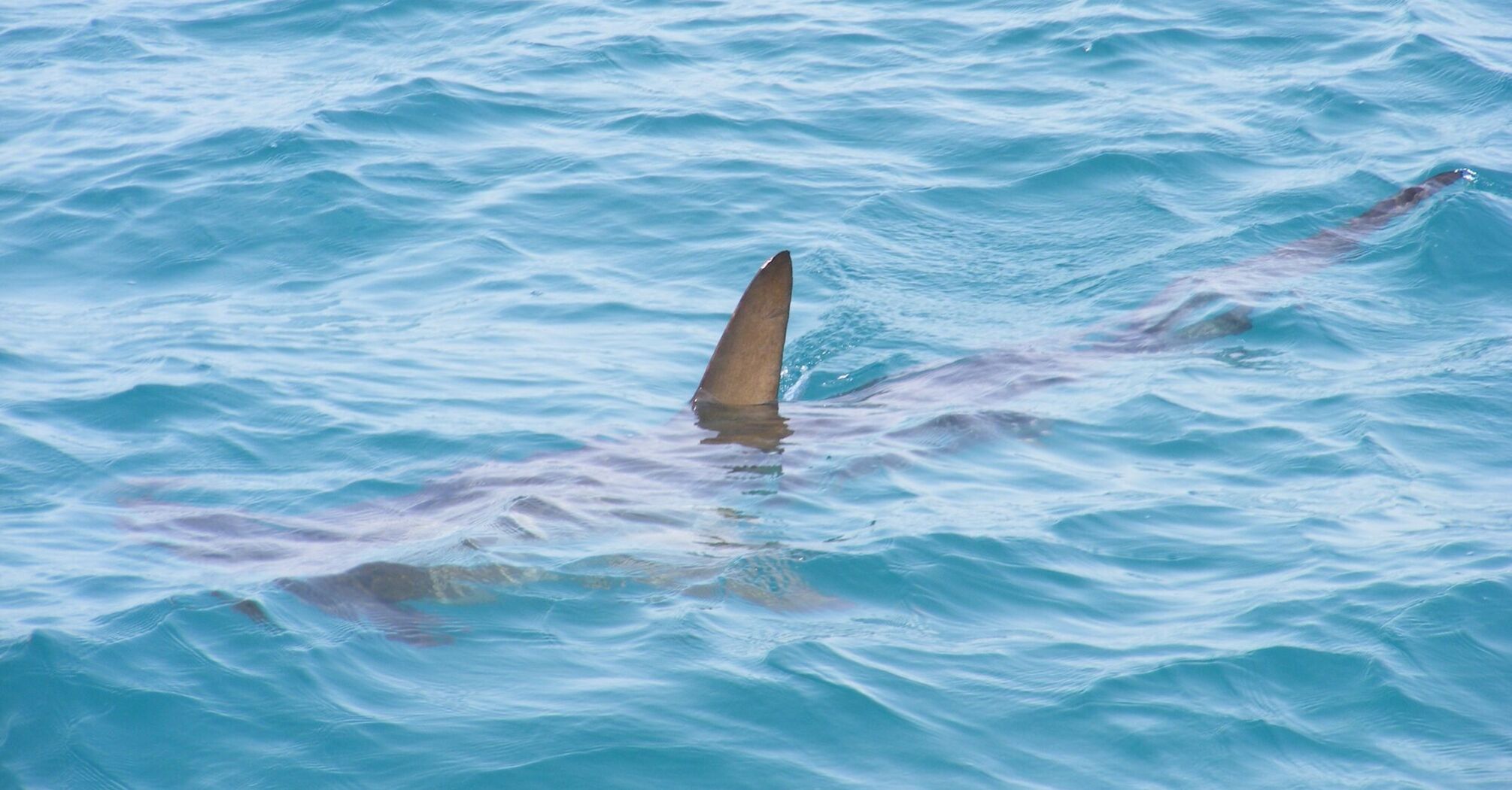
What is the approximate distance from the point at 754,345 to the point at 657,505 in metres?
1.04

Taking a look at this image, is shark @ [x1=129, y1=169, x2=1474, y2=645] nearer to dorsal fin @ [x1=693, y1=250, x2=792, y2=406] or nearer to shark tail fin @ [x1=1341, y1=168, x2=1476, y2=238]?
dorsal fin @ [x1=693, y1=250, x2=792, y2=406]

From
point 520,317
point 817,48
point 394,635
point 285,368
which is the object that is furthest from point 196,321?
point 817,48

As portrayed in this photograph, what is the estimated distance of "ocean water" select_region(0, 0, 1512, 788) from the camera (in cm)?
447

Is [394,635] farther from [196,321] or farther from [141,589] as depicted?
[196,321]

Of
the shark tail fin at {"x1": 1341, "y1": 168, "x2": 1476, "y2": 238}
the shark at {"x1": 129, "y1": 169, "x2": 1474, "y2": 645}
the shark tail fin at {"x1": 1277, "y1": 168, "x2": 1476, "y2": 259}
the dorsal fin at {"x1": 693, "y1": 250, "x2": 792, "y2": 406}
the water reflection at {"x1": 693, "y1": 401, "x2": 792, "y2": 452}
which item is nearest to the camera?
the shark at {"x1": 129, "y1": 169, "x2": 1474, "y2": 645}

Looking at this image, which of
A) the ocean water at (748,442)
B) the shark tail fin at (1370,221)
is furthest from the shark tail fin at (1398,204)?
the ocean water at (748,442)

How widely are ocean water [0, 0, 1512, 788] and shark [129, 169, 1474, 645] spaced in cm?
3

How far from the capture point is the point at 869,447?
21.9 feet

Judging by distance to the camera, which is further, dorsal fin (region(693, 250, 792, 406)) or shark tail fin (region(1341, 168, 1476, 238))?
shark tail fin (region(1341, 168, 1476, 238))

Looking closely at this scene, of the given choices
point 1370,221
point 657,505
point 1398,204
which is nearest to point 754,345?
point 657,505

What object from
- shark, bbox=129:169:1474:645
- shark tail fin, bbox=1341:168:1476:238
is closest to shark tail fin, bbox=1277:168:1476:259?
shark tail fin, bbox=1341:168:1476:238

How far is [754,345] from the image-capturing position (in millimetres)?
6691

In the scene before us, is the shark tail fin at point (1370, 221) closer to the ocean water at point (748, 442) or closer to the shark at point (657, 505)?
the ocean water at point (748, 442)

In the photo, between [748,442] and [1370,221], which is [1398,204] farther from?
[748,442]
